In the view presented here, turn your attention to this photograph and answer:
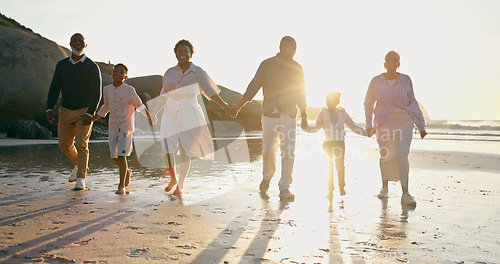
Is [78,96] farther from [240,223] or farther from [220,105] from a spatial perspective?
[240,223]

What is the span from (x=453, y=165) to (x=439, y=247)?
25.6 ft

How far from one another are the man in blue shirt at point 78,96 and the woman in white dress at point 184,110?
1136 mm

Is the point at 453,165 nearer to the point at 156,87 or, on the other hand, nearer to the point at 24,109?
the point at 24,109

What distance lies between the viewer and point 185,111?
19.3 ft

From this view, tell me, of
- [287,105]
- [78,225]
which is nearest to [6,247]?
[78,225]

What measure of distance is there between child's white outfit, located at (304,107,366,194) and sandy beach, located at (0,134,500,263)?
15.6 inches

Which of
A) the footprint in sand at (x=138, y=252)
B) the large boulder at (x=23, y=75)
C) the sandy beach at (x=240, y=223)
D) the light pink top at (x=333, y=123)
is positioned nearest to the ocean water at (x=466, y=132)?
the sandy beach at (x=240, y=223)

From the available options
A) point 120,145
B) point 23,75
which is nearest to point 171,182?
point 120,145

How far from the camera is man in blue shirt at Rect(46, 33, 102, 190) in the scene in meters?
6.25

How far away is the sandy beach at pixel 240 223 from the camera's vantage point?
121 inches

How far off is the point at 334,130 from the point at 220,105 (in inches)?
67.5

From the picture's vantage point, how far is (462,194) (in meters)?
6.09

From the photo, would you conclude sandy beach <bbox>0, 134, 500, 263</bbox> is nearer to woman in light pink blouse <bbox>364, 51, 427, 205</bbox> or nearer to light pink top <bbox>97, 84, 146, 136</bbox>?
woman in light pink blouse <bbox>364, 51, 427, 205</bbox>

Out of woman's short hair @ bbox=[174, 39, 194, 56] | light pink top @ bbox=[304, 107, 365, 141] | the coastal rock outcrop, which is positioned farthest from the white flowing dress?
the coastal rock outcrop
